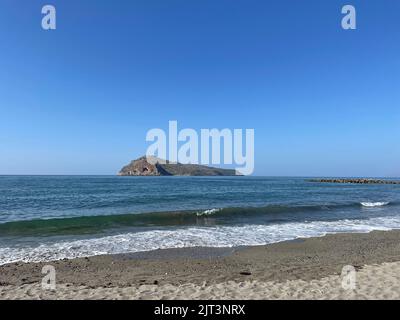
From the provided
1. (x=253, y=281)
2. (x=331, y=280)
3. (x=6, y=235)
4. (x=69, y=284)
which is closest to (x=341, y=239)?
(x=331, y=280)

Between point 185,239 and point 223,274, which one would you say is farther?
point 185,239

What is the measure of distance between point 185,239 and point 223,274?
5501 mm

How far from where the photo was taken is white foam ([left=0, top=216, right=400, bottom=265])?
11.3m

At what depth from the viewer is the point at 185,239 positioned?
13742 millimetres

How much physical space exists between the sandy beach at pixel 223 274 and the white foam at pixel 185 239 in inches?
36.5

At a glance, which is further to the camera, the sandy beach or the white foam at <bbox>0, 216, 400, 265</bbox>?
the white foam at <bbox>0, 216, 400, 265</bbox>

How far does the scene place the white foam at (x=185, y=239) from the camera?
11.3 m

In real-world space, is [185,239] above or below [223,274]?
below

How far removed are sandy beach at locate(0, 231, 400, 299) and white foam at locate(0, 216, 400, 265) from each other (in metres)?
0.93

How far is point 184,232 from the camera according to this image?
15555mm

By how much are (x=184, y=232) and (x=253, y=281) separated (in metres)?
8.20
